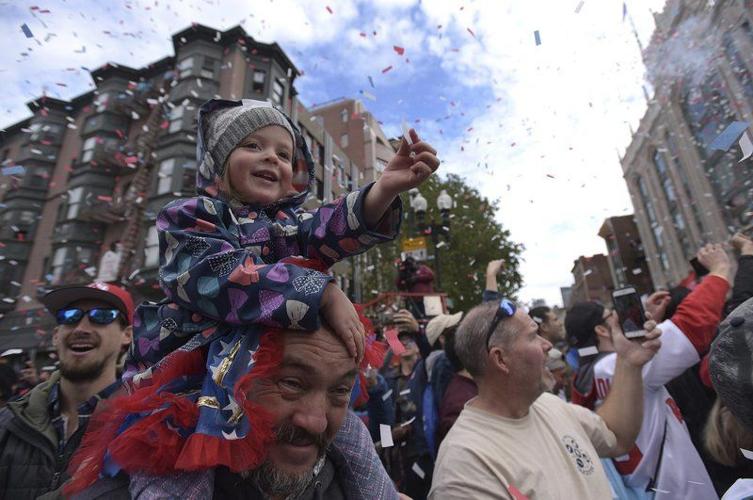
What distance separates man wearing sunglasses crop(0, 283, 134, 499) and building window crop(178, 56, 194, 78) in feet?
78.1

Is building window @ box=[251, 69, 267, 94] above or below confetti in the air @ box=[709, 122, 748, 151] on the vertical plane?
above

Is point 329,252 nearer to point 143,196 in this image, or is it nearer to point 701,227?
point 143,196

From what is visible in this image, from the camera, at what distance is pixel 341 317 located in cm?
121

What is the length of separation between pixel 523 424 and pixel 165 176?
2333 cm

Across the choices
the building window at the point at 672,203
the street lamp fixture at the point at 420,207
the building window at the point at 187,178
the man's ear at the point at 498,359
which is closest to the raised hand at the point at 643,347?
the man's ear at the point at 498,359

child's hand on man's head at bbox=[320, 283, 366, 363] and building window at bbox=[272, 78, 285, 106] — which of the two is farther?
building window at bbox=[272, 78, 285, 106]

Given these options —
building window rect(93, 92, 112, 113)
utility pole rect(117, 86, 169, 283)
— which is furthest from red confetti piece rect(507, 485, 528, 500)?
building window rect(93, 92, 112, 113)

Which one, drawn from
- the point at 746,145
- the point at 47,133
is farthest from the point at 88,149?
the point at 746,145

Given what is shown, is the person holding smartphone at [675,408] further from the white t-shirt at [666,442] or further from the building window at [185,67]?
the building window at [185,67]

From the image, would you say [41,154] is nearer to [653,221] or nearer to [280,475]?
[280,475]

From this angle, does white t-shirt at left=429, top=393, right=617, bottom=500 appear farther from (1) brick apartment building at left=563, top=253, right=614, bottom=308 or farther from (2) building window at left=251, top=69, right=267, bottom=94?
(1) brick apartment building at left=563, top=253, right=614, bottom=308

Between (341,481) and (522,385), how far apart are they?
1.43 meters

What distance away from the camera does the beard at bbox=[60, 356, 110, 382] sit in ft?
Result: 9.25

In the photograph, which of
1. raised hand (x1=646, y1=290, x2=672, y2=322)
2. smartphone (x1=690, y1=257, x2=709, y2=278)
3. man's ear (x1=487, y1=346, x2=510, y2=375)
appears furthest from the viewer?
smartphone (x1=690, y1=257, x2=709, y2=278)
